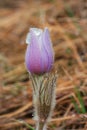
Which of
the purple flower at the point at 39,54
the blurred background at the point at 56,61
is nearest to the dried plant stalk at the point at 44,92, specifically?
the purple flower at the point at 39,54

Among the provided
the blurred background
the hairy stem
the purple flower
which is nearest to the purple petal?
the purple flower

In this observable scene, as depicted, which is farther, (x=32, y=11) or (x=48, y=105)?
(x=32, y=11)

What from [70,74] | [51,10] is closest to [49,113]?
[70,74]

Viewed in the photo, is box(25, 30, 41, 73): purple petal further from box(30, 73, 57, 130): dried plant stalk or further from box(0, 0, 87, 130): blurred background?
box(0, 0, 87, 130): blurred background

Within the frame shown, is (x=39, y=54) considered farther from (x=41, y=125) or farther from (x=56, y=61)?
(x=56, y=61)

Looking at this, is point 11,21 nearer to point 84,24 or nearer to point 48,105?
point 84,24

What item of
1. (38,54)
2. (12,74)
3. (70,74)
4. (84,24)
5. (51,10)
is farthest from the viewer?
(51,10)

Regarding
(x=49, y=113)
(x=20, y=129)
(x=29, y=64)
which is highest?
(x=29, y=64)
